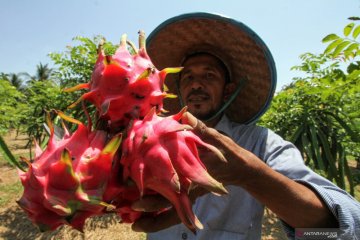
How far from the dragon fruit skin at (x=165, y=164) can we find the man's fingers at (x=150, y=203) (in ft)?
0.13

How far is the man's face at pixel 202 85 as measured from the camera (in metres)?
1.79

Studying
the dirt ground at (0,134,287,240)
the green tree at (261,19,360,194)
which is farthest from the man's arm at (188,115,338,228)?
the dirt ground at (0,134,287,240)

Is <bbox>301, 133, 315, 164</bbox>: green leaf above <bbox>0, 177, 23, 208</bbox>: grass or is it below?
above

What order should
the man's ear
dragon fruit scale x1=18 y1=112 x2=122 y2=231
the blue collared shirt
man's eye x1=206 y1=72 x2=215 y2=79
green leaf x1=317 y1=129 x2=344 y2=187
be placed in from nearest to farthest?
dragon fruit scale x1=18 y1=112 x2=122 y2=231 → the blue collared shirt → man's eye x1=206 y1=72 x2=215 y2=79 → the man's ear → green leaf x1=317 y1=129 x2=344 y2=187

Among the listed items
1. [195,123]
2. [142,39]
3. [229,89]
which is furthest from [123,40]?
[229,89]

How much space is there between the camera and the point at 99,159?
2.04 ft

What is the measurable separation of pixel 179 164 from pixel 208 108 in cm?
119

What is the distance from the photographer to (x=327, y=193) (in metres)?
1.10

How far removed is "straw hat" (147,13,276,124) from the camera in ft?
5.49

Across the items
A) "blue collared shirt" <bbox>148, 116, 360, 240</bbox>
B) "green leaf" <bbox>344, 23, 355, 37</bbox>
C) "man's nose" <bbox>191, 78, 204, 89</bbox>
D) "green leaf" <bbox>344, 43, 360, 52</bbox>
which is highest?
"green leaf" <bbox>344, 23, 355, 37</bbox>

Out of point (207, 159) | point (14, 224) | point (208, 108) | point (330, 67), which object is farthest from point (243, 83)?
point (14, 224)

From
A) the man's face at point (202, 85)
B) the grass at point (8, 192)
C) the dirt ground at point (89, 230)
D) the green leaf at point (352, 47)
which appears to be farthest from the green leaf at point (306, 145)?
the grass at point (8, 192)

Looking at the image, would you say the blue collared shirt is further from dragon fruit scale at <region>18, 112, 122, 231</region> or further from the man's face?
dragon fruit scale at <region>18, 112, 122, 231</region>

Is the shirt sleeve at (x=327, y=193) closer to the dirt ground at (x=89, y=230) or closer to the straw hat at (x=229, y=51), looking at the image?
the straw hat at (x=229, y=51)
